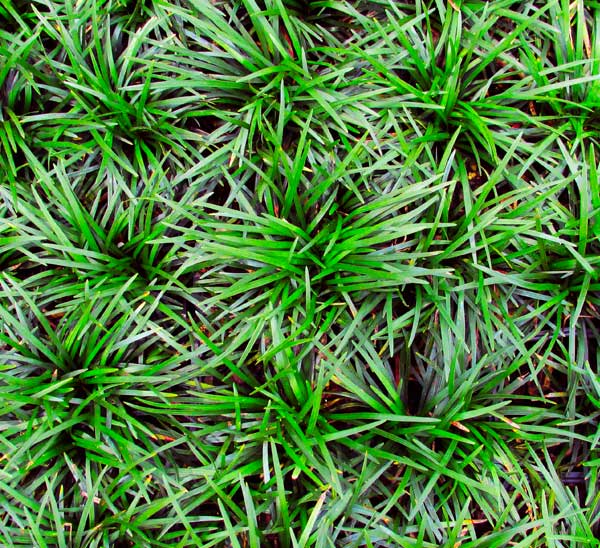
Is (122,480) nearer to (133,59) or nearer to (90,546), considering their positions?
(90,546)

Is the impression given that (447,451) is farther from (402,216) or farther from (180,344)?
(180,344)

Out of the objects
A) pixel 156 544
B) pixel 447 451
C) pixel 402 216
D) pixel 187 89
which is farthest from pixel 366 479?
pixel 187 89

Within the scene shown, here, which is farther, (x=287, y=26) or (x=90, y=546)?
(x=287, y=26)

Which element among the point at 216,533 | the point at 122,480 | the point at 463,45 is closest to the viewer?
the point at 216,533

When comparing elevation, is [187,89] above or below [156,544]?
above

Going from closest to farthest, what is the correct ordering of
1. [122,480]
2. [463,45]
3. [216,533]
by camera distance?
[216,533] < [122,480] < [463,45]

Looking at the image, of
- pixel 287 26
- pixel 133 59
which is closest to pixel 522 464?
pixel 287 26

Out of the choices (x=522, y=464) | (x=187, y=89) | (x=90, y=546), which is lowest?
(x=522, y=464)
